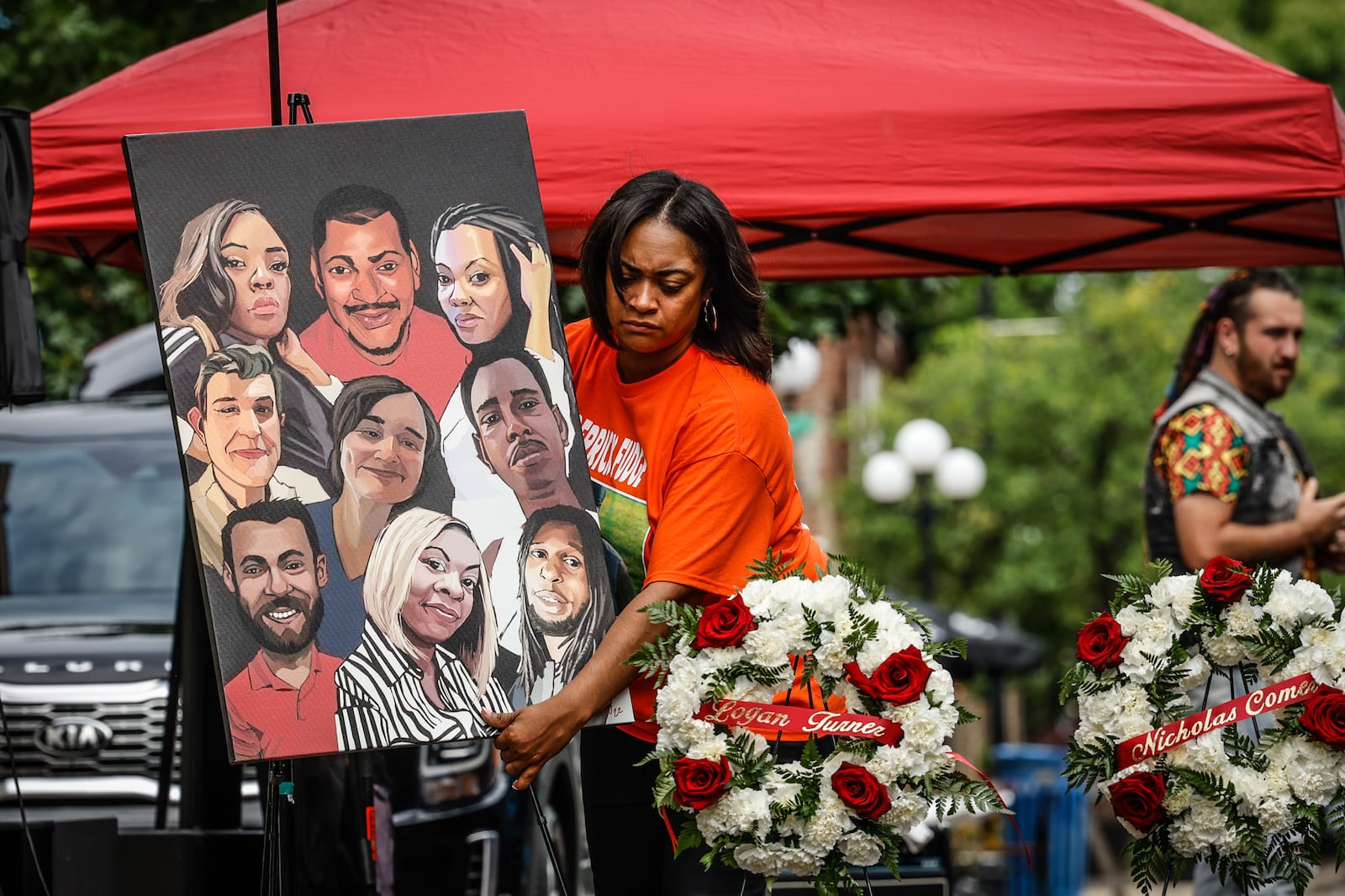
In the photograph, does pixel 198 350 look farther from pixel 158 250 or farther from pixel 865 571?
pixel 865 571

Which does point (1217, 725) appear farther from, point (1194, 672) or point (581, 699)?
point (581, 699)

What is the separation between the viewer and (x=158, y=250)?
128 inches

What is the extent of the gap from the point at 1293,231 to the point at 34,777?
4543 millimetres

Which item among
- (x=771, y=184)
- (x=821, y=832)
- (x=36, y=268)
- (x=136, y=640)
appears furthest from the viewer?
(x=36, y=268)

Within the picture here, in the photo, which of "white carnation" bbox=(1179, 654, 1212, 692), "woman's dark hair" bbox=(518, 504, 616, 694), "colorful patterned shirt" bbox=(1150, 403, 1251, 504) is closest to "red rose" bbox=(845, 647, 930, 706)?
"woman's dark hair" bbox=(518, 504, 616, 694)

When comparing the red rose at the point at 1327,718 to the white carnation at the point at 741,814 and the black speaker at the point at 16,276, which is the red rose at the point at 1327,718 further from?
the black speaker at the point at 16,276

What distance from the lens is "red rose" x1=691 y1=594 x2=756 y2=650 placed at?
2988mm

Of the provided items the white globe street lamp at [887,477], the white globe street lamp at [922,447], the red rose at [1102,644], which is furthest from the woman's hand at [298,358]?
the white globe street lamp at [887,477]

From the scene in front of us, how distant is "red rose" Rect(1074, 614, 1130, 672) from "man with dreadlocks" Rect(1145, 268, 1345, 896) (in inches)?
46.9

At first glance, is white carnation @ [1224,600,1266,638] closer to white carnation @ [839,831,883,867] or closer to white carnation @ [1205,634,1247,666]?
white carnation @ [1205,634,1247,666]

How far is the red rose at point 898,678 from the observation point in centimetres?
297

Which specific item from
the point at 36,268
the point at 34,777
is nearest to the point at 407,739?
the point at 34,777

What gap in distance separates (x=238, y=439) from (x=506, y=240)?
70cm

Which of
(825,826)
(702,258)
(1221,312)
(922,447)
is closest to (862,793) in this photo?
(825,826)
